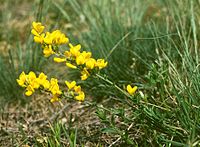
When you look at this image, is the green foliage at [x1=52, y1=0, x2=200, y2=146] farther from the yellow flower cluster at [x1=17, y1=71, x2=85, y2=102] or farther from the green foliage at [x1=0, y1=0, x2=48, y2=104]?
the green foliage at [x1=0, y1=0, x2=48, y2=104]

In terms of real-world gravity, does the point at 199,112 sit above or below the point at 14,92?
above

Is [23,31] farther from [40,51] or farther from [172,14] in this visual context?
[172,14]

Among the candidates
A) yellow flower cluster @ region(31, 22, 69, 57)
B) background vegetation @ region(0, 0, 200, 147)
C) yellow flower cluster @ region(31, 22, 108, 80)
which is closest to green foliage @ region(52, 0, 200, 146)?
background vegetation @ region(0, 0, 200, 147)

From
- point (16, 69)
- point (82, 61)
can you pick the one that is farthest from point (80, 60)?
point (16, 69)

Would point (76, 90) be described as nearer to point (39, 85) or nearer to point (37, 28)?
point (39, 85)

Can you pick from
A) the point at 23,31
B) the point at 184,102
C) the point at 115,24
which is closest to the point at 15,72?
the point at 115,24

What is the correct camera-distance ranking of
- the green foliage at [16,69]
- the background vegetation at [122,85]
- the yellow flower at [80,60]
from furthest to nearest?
the green foliage at [16,69]
the background vegetation at [122,85]
the yellow flower at [80,60]

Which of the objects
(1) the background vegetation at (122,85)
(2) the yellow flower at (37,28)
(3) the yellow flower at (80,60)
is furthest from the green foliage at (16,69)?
(3) the yellow flower at (80,60)

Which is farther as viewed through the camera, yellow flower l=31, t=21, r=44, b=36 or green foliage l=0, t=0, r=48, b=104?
green foliage l=0, t=0, r=48, b=104

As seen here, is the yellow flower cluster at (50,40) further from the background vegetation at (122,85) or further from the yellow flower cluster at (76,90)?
the background vegetation at (122,85)
